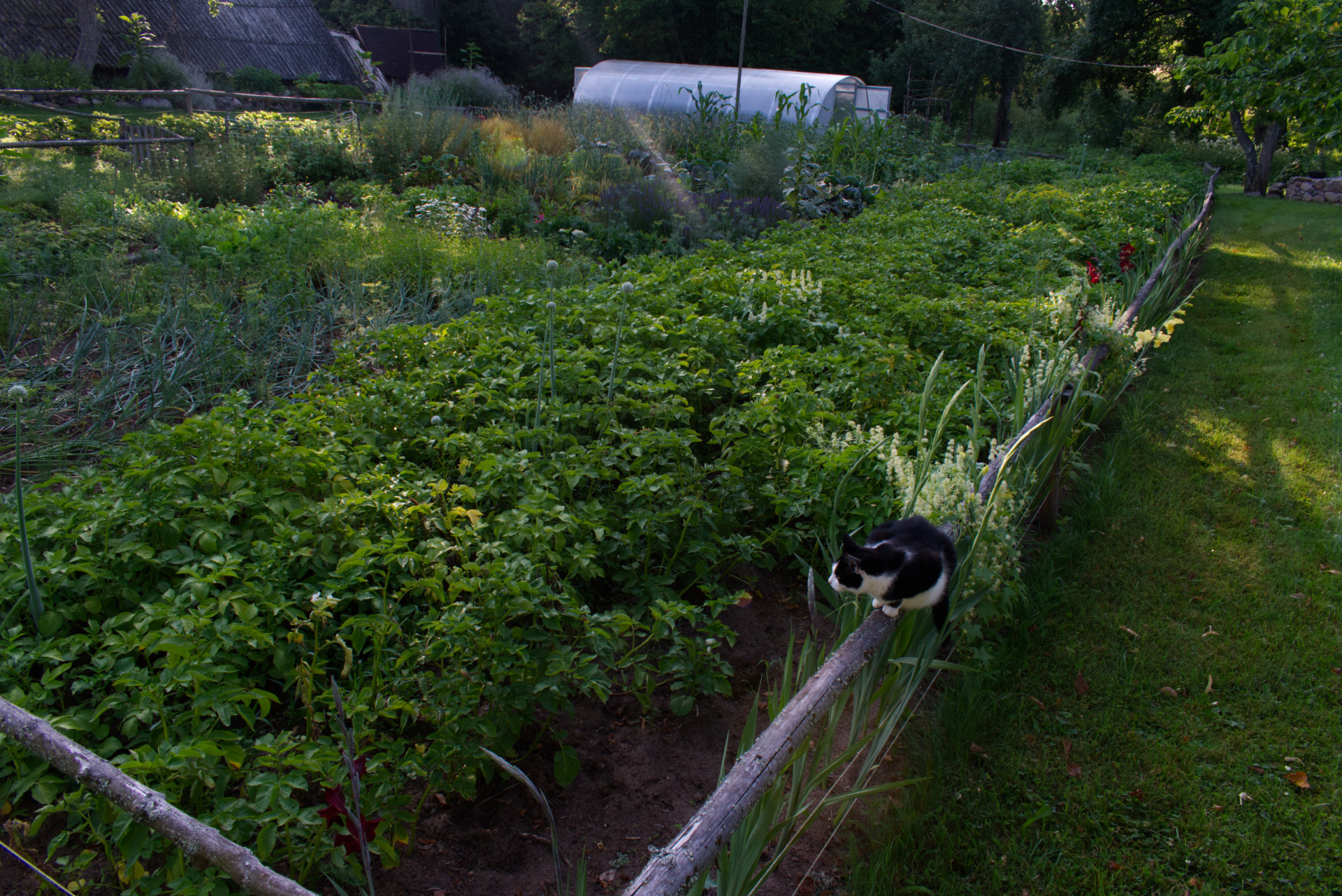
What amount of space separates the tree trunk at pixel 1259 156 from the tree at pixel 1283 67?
11725 millimetres

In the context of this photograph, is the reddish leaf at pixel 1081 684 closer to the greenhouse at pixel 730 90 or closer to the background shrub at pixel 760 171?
the background shrub at pixel 760 171

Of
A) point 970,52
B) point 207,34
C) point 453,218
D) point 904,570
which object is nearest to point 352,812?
point 904,570

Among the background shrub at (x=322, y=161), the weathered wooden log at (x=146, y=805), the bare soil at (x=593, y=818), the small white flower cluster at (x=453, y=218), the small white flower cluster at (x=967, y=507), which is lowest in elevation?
the bare soil at (x=593, y=818)

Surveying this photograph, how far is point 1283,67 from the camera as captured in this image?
6.26 m

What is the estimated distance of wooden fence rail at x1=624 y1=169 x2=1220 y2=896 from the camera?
4.17 ft

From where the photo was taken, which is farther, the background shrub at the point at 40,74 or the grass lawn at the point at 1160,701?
the background shrub at the point at 40,74

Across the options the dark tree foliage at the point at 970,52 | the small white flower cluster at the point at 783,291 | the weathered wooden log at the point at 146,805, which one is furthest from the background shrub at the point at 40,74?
the dark tree foliage at the point at 970,52

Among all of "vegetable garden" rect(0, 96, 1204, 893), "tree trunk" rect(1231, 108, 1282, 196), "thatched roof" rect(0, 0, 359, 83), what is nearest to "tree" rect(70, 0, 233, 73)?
"thatched roof" rect(0, 0, 359, 83)

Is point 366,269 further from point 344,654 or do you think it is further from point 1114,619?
point 1114,619

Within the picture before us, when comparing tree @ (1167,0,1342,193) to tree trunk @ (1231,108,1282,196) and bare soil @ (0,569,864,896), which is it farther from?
tree trunk @ (1231,108,1282,196)

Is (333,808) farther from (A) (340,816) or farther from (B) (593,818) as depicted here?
(B) (593,818)

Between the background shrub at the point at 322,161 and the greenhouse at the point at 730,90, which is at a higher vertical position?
the greenhouse at the point at 730,90

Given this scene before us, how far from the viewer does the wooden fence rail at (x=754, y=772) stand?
1271mm

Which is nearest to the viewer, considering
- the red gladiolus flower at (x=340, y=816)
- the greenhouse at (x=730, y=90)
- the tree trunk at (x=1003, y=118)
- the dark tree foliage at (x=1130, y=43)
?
the red gladiolus flower at (x=340, y=816)
